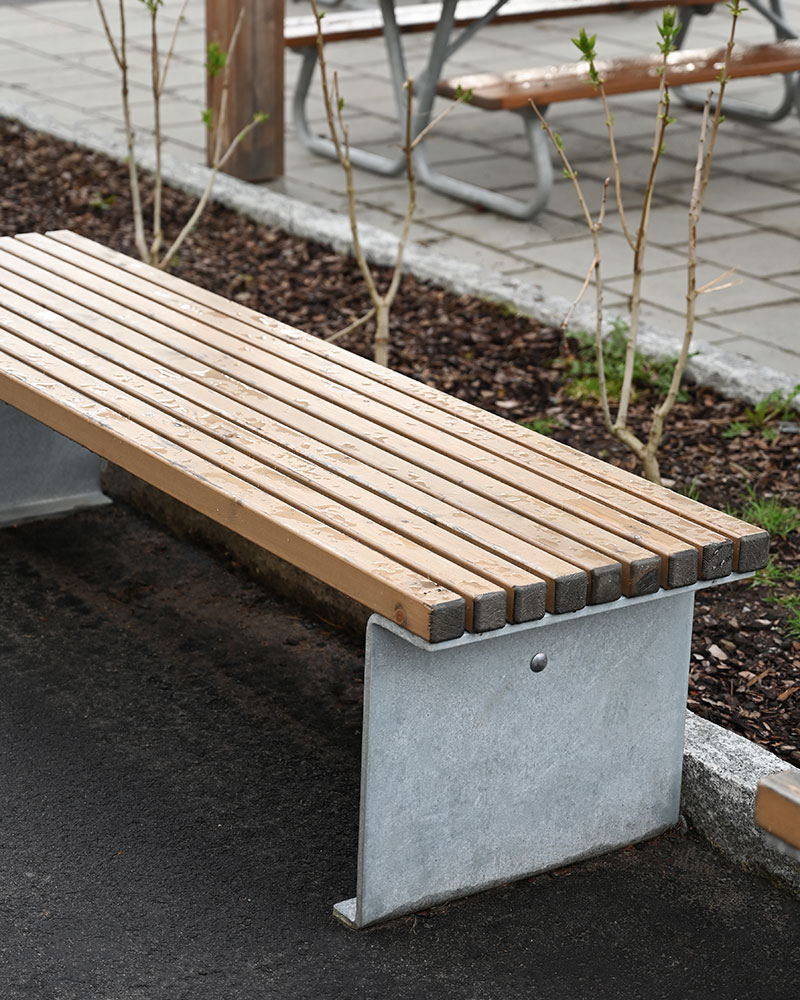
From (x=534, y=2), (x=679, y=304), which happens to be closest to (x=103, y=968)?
(x=679, y=304)

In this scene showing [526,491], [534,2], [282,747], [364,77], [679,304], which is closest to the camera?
[526,491]

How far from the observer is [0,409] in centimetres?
436

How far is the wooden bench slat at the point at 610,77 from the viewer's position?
648 cm

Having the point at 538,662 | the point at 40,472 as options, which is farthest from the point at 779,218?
the point at 538,662

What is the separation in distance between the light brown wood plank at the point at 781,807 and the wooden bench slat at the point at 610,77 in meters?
4.46

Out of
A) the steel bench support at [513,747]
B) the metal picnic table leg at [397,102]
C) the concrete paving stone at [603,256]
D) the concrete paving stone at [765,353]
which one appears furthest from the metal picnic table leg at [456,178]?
the steel bench support at [513,747]

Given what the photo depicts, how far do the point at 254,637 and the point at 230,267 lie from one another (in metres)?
2.56

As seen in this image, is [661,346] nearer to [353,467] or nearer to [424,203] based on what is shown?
[424,203]

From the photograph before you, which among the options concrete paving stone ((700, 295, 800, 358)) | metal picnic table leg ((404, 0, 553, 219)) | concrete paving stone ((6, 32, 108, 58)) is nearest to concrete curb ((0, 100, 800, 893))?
concrete paving stone ((700, 295, 800, 358))

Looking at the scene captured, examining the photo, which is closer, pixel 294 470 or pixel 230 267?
pixel 294 470

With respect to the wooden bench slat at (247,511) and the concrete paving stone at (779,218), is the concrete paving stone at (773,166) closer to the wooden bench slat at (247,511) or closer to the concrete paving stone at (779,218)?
the concrete paving stone at (779,218)

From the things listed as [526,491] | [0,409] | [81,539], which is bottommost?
[81,539]

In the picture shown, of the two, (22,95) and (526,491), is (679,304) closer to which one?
Result: (526,491)

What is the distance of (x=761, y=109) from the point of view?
8.48 metres
